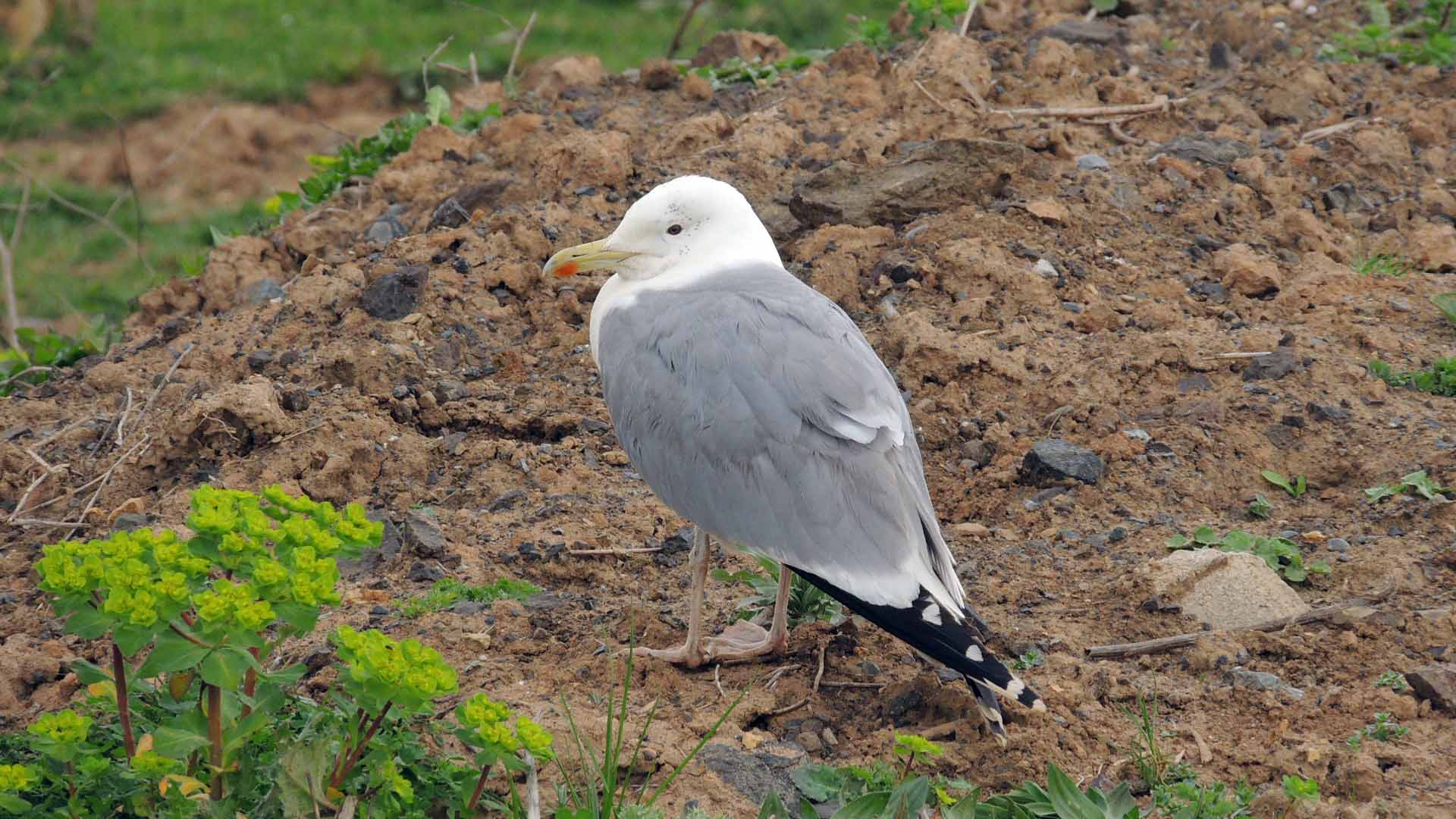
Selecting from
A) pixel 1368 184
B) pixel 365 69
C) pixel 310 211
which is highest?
pixel 1368 184

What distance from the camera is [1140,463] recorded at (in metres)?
4.38

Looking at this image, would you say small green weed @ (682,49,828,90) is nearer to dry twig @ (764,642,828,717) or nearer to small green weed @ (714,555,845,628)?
small green weed @ (714,555,845,628)

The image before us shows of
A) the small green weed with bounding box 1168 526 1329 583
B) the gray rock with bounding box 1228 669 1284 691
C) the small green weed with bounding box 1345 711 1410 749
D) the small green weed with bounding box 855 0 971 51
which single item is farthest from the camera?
the small green weed with bounding box 855 0 971 51

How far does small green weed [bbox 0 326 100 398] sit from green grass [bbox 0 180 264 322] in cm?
212

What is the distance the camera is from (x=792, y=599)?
151 inches

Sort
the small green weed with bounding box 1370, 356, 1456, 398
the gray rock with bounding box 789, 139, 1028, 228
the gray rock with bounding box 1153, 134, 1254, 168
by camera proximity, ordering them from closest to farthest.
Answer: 1. the small green weed with bounding box 1370, 356, 1456, 398
2. the gray rock with bounding box 789, 139, 1028, 228
3. the gray rock with bounding box 1153, 134, 1254, 168

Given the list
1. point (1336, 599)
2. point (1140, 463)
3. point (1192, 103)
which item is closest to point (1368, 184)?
point (1192, 103)

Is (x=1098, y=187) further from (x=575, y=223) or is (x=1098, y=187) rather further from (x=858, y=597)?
(x=858, y=597)

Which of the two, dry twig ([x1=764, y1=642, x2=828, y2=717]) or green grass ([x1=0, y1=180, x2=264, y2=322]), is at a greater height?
dry twig ([x1=764, y1=642, x2=828, y2=717])

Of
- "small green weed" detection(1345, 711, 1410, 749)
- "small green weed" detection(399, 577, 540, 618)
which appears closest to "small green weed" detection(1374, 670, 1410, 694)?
"small green weed" detection(1345, 711, 1410, 749)

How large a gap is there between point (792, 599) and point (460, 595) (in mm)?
852

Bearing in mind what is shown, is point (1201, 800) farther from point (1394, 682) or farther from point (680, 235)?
point (680, 235)

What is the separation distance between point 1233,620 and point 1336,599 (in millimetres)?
275

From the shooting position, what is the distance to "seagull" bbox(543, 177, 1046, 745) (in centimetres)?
333
